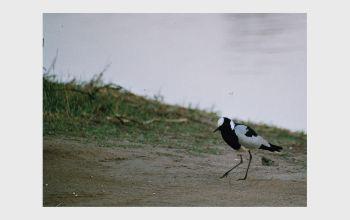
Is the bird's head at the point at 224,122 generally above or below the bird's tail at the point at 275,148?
above

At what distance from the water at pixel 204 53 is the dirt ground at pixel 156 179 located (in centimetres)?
51

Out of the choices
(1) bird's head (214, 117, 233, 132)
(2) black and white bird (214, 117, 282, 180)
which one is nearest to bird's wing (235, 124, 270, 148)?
(2) black and white bird (214, 117, 282, 180)

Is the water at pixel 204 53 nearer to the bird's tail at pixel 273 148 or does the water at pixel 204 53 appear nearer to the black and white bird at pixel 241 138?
the black and white bird at pixel 241 138

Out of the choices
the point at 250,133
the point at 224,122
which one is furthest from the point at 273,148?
the point at 224,122

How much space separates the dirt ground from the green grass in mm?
140

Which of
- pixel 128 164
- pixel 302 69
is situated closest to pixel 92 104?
pixel 128 164

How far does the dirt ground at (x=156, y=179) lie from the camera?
726 cm

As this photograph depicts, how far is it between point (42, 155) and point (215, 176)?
1538mm

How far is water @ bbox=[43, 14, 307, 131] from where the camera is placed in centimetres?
748

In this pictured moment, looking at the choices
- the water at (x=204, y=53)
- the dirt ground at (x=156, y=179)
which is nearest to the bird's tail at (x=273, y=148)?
the dirt ground at (x=156, y=179)

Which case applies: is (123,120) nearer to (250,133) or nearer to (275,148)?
(250,133)

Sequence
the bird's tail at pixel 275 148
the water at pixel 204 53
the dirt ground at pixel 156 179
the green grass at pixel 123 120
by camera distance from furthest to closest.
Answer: the bird's tail at pixel 275 148 → the green grass at pixel 123 120 → the water at pixel 204 53 → the dirt ground at pixel 156 179

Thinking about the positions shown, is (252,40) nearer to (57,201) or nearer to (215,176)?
(215,176)

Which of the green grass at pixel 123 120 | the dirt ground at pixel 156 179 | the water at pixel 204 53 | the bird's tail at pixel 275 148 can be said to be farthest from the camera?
the bird's tail at pixel 275 148
